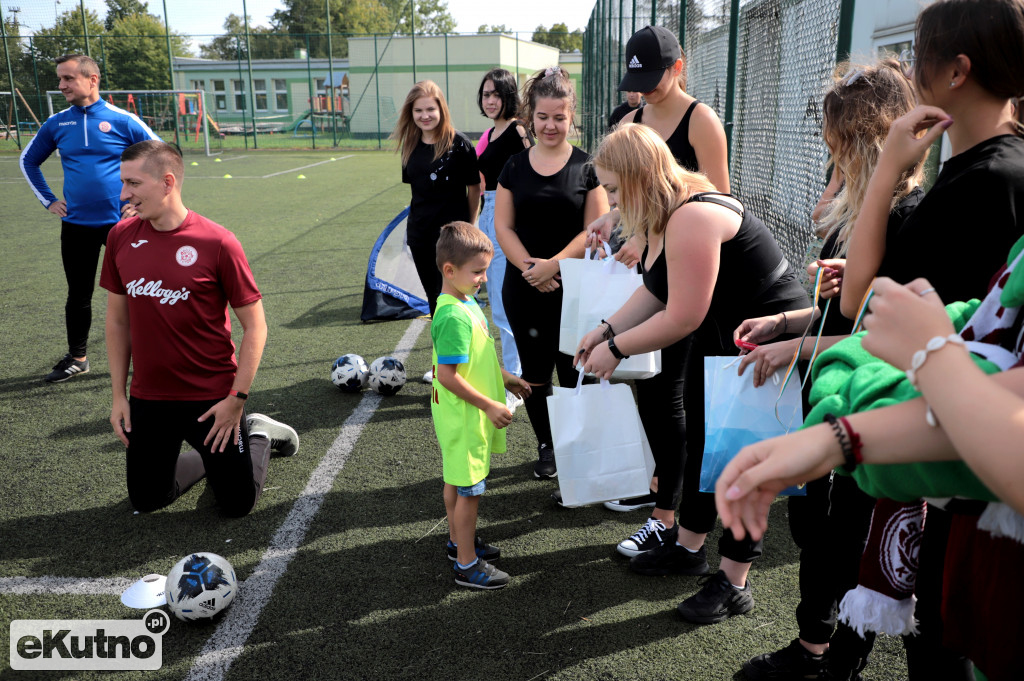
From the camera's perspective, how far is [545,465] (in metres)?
4.07

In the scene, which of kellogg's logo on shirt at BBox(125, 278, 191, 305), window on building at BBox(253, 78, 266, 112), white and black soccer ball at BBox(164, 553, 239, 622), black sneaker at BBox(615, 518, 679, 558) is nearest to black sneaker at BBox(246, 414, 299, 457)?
kellogg's logo on shirt at BBox(125, 278, 191, 305)

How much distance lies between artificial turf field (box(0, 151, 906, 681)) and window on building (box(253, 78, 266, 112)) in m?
48.4

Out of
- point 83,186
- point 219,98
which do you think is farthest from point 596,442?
point 219,98

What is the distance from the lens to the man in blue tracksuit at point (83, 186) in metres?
5.50

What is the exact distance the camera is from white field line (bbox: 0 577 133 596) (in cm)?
302

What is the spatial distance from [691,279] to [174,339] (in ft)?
8.07

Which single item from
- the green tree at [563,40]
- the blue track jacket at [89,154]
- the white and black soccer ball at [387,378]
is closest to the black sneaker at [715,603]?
the white and black soccer ball at [387,378]

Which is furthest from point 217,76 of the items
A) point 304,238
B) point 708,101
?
point 708,101

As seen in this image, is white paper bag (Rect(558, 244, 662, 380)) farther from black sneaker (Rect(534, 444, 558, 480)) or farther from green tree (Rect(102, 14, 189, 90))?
green tree (Rect(102, 14, 189, 90))

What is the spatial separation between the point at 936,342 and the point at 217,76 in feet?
189

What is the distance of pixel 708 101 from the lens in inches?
307

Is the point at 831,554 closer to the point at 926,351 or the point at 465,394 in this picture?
the point at 465,394

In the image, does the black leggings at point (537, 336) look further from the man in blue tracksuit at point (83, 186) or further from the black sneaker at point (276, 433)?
the man in blue tracksuit at point (83, 186)

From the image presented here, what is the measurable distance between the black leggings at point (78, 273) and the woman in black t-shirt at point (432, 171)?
237cm
